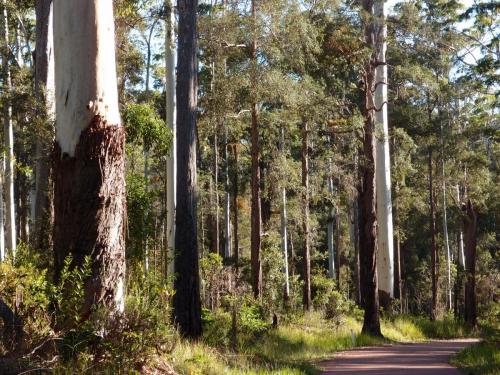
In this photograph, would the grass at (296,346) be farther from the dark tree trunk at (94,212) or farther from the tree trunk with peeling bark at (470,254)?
the dark tree trunk at (94,212)

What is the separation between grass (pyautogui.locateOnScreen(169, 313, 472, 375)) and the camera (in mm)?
7900

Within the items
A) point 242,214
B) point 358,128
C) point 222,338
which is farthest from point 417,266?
point 222,338

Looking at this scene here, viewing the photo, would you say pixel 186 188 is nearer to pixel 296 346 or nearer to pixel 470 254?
pixel 296 346

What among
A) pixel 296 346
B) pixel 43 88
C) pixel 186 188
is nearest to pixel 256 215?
pixel 296 346

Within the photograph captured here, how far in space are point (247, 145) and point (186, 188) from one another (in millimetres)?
21800

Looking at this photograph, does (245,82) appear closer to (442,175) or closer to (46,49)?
(46,49)

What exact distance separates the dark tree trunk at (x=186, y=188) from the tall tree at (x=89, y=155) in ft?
20.5

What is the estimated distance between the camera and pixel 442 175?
3375 centimetres

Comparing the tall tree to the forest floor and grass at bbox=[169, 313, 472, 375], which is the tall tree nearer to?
grass at bbox=[169, 313, 472, 375]

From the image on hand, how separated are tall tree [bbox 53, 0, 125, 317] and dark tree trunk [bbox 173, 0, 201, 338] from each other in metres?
6.24

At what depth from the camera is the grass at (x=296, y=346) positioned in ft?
25.9

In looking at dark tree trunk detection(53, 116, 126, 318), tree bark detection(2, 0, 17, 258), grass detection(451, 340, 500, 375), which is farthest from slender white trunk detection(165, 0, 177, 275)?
dark tree trunk detection(53, 116, 126, 318)

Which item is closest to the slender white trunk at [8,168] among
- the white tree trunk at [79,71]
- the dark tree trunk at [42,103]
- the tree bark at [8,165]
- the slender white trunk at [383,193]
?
the tree bark at [8,165]

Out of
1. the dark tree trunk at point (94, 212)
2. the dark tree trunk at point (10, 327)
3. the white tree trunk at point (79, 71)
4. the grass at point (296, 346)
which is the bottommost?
the grass at point (296, 346)
